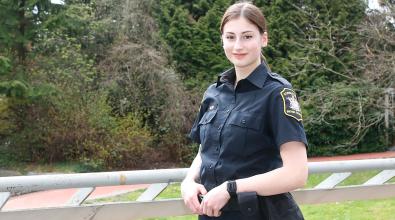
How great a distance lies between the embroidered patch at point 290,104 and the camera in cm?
191

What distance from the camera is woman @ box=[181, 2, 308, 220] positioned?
1909 millimetres

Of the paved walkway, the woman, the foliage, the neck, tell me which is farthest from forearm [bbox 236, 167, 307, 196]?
the foliage

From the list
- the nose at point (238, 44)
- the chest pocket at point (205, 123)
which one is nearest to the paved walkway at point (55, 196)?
the chest pocket at point (205, 123)

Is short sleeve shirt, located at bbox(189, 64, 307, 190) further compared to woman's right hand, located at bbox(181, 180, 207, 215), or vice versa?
woman's right hand, located at bbox(181, 180, 207, 215)

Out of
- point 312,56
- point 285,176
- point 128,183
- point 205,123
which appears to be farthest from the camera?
point 312,56

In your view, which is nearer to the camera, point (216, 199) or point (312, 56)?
point (216, 199)

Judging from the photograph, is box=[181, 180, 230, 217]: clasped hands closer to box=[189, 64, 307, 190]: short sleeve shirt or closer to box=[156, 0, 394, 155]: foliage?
box=[189, 64, 307, 190]: short sleeve shirt

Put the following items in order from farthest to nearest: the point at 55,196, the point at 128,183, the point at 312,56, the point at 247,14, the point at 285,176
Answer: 1. the point at 312,56
2. the point at 55,196
3. the point at 128,183
4. the point at 247,14
5. the point at 285,176

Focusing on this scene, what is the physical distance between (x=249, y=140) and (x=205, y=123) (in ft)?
0.80

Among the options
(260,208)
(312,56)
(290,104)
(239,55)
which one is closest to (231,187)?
(260,208)

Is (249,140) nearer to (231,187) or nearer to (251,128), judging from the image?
(251,128)

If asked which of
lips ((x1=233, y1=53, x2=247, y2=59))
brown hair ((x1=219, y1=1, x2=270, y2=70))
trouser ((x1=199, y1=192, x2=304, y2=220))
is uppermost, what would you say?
brown hair ((x1=219, y1=1, x2=270, y2=70))

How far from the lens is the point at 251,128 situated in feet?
6.41

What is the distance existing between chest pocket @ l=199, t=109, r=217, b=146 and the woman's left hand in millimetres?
251
